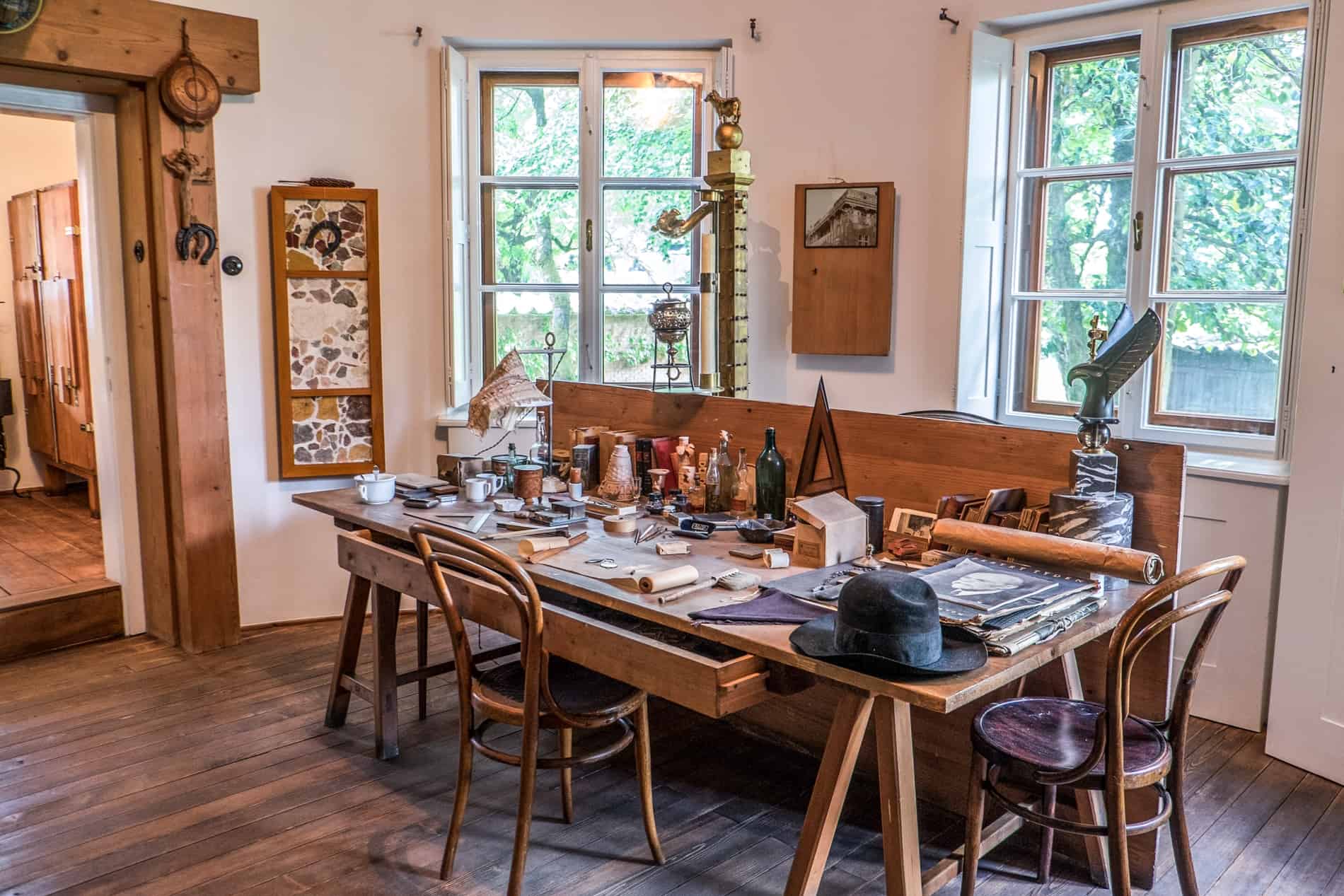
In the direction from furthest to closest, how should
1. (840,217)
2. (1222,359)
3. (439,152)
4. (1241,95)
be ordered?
1. (439,152)
2. (840,217)
3. (1222,359)
4. (1241,95)

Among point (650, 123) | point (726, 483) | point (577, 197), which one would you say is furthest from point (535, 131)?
point (726, 483)

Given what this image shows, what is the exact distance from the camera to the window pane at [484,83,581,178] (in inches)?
178

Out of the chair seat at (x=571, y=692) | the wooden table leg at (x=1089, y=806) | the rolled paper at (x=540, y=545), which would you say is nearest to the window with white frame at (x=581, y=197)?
the rolled paper at (x=540, y=545)

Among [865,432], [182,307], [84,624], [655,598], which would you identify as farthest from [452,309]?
[655,598]

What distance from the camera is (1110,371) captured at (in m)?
2.45

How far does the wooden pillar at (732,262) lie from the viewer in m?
3.63

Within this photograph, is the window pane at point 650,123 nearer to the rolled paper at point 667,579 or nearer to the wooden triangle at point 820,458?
the wooden triangle at point 820,458

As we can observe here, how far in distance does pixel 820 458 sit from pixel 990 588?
83 centimetres

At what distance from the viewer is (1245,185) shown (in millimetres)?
3635

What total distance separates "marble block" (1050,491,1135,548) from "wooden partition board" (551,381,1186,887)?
10 centimetres

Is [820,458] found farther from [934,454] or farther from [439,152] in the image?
[439,152]

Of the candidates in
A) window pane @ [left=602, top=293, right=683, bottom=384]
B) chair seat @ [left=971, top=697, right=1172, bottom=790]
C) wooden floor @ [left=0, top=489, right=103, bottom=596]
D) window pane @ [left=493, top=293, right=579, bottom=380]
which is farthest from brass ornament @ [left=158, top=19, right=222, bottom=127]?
chair seat @ [left=971, top=697, right=1172, bottom=790]

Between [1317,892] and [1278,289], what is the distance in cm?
203

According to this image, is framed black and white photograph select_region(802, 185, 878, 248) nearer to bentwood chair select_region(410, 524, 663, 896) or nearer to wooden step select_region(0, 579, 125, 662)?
bentwood chair select_region(410, 524, 663, 896)
